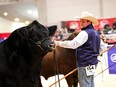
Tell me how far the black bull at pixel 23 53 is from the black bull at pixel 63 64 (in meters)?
2.68

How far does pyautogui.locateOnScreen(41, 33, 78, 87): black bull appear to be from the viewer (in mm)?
5625

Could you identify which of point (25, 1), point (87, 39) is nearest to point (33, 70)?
point (87, 39)

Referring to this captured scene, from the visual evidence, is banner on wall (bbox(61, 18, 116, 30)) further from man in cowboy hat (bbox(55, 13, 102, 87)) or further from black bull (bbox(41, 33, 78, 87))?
man in cowboy hat (bbox(55, 13, 102, 87))

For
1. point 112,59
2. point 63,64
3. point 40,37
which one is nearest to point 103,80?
point 112,59

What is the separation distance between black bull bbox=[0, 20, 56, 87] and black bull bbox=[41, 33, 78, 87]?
105 inches

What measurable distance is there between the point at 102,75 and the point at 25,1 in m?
10.8

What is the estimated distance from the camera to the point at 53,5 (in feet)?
53.5

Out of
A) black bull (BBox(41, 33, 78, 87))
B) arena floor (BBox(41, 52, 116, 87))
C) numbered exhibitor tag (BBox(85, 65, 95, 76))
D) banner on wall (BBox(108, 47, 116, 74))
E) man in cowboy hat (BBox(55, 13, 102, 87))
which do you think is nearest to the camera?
man in cowboy hat (BBox(55, 13, 102, 87))

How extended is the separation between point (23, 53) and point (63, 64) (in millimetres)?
2897

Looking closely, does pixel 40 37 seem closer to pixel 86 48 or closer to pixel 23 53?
pixel 23 53

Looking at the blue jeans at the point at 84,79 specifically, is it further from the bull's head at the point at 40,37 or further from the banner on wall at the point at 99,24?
the banner on wall at the point at 99,24

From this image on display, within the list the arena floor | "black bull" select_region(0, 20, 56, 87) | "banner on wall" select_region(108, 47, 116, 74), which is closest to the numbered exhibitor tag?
"black bull" select_region(0, 20, 56, 87)

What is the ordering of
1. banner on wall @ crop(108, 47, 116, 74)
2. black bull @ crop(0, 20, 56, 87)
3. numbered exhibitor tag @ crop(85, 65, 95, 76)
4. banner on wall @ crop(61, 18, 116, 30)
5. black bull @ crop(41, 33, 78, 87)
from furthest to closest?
banner on wall @ crop(61, 18, 116, 30), banner on wall @ crop(108, 47, 116, 74), black bull @ crop(41, 33, 78, 87), numbered exhibitor tag @ crop(85, 65, 95, 76), black bull @ crop(0, 20, 56, 87)

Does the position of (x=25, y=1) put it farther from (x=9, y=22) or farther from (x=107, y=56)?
(x=107, y=56)
